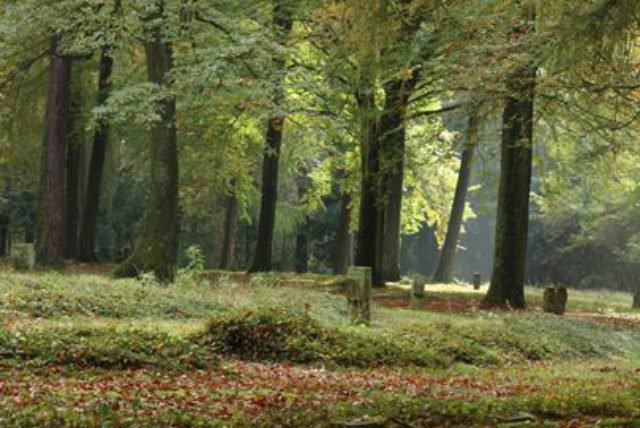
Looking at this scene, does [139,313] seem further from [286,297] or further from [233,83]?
[233,83]

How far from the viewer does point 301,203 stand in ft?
140

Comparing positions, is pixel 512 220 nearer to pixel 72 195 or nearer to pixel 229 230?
pixel 72 195

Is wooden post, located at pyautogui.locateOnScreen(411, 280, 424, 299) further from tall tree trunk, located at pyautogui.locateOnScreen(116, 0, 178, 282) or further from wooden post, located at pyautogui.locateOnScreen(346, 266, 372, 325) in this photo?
tall tree trunk, located at pyautogui.locateOnScreen(116, 0, 178, 282)

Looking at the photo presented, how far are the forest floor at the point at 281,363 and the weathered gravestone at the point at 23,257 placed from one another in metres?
4.55

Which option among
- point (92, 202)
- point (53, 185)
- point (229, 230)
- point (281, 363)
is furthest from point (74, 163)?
point (281, 363)

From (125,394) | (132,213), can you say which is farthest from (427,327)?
(132,213)

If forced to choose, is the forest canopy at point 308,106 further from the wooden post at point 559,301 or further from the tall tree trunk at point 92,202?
the wooden post at point 559,301

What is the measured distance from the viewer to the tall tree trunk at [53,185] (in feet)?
78.4

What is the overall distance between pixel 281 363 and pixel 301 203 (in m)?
31.4

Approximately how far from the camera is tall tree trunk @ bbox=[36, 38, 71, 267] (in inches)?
941

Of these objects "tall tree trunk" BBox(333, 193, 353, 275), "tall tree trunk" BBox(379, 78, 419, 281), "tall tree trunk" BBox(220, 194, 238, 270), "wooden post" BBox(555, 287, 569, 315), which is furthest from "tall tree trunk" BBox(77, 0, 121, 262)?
"wooden post" BBox(555, 287, 569, 315)

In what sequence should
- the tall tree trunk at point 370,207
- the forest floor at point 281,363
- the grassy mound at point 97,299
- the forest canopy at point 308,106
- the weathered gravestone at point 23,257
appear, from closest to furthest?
the forest floor at point 281,363 → the grassy mound at point 97,299 → the forest canopy at point 308,106 → the weathered gravestone at point 23,257 → the tall tree trunk at point 370,207

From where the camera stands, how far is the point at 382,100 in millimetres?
31578

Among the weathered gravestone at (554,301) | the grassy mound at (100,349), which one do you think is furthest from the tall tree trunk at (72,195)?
the grassy mound at (100,349)
